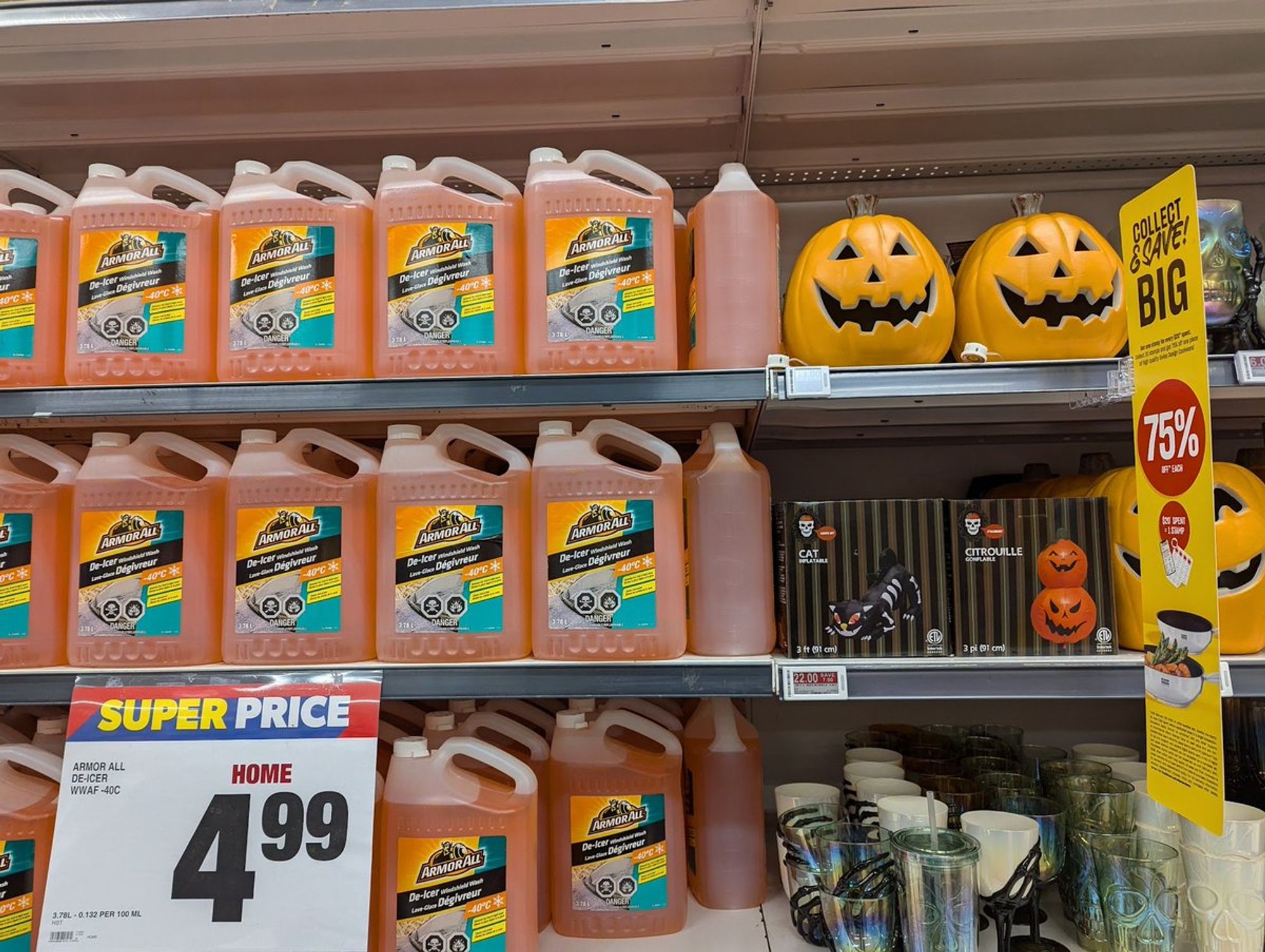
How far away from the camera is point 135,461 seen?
1.67 m

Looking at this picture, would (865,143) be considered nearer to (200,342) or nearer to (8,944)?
(200,342)

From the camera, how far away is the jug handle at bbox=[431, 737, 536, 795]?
159cm

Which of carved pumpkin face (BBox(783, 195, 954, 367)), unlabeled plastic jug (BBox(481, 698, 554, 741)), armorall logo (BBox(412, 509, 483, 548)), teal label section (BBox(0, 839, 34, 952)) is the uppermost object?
carved pumpkin face (BBox(783, 195, 954, 367))

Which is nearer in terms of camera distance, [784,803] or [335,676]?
[335,676]

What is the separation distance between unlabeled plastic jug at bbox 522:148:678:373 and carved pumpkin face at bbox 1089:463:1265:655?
2.99ft

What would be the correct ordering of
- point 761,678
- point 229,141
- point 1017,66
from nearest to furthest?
1. point 761,678
2. point 1017,66
3. point 229,141

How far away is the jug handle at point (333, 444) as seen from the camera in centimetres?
169

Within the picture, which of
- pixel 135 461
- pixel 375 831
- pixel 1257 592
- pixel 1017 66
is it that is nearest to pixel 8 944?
pixel 375 831

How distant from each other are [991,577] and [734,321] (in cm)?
68

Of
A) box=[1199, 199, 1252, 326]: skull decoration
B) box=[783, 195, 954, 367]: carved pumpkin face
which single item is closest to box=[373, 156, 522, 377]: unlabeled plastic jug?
box=[783, 195, 954, 367]: carved pumpkin face

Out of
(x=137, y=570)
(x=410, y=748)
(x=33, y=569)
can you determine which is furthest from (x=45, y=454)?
(x=410, y=748)

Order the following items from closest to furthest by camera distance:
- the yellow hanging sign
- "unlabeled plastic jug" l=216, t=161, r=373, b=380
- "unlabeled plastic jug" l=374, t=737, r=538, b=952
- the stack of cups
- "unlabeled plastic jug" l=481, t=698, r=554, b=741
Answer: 1. the yellow hanging sign
2. the stack of cups
3. "unlabeled plastic jug" l=374, t=737, r=538, b=952
4. "unlabeled plastic jug" l=216, t=161, r=373, b=380
5. "unlabeled plastic jug" l=481, t=698, r=554, b=741

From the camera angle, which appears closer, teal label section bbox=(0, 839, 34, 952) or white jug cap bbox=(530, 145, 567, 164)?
teal label section bbox=(0, 839, 34, 952)

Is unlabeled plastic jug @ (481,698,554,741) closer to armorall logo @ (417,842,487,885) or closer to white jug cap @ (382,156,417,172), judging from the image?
armorall logo @ (417,842,487,885)
